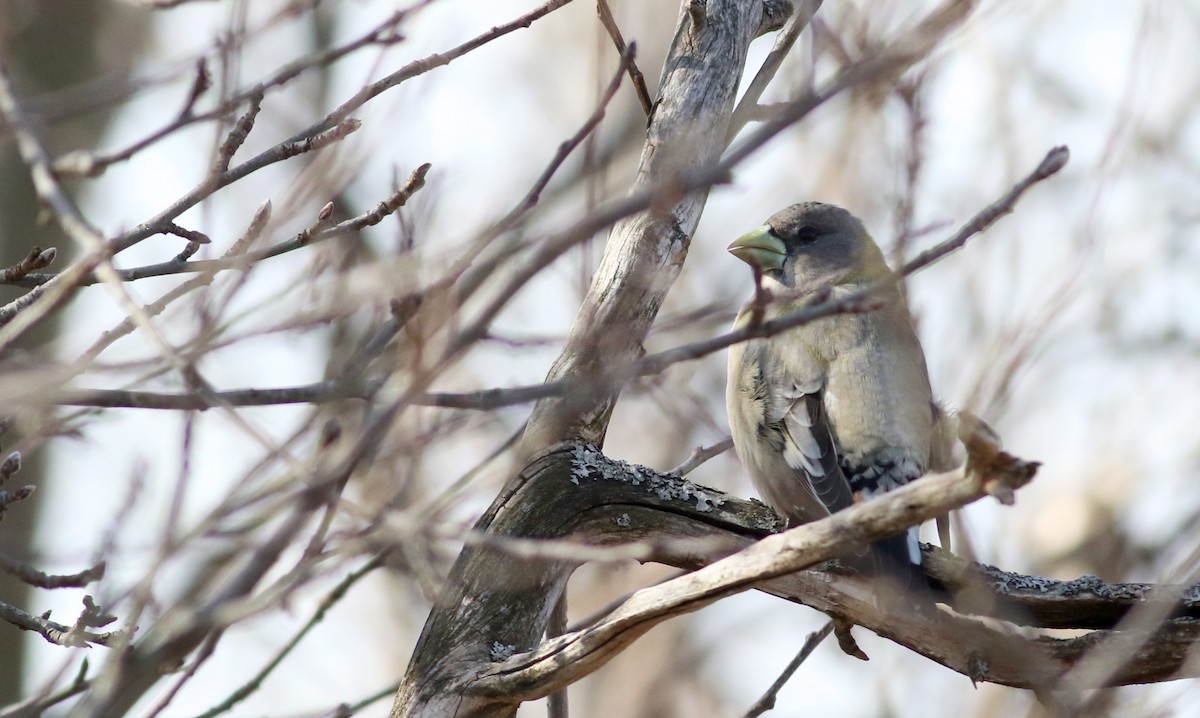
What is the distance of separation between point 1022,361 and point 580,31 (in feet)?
40.6

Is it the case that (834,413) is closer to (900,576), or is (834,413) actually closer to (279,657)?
(900,576)

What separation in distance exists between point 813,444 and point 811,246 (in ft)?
5.05

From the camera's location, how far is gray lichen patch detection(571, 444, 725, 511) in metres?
4.08

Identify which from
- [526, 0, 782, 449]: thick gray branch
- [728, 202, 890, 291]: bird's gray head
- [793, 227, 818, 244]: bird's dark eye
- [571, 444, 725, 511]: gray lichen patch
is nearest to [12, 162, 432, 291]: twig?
[526, 0, 782, 449]: thick gray branch

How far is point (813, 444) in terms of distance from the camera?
4.86 metres

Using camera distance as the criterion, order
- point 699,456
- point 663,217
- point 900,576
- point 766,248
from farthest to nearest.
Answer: point 766,248 < point 699,456 < point 663,217 < point 900,576

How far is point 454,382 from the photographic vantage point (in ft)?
18.2

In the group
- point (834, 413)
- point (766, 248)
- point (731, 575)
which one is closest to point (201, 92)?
point (731, 575)

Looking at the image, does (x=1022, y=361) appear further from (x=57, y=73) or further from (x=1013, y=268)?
(x=57, y=73)

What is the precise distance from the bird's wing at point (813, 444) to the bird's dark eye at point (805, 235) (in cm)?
128

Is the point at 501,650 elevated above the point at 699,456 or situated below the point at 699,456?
below

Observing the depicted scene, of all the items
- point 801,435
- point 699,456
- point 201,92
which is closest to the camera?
point 201,92

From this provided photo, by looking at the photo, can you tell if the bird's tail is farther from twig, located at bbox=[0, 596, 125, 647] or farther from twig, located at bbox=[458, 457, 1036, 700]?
twig, located at bbox=[0, 596, 125, 647]

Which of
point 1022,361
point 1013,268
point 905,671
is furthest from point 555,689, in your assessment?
point 905,671
